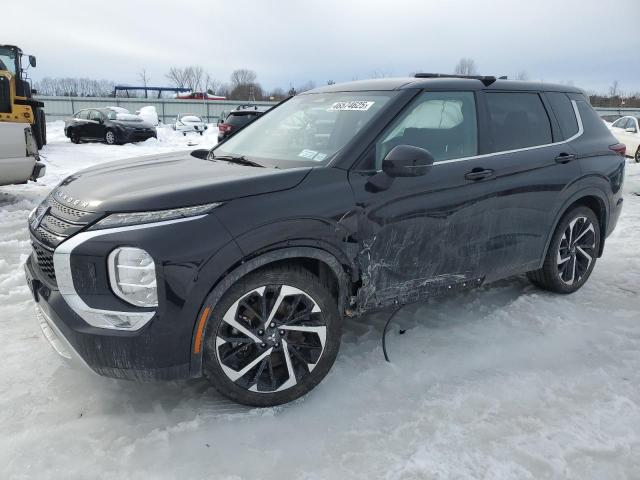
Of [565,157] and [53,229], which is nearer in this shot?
[53,229]

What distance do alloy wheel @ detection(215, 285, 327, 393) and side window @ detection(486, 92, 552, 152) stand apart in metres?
1.88

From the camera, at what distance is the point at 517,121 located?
12.6 ft

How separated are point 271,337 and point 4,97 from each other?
7.83 metres

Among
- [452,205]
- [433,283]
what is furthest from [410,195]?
[433,283]

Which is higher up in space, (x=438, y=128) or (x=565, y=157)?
(x=438, y=128)

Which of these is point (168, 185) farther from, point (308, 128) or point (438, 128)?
point (438, 128)

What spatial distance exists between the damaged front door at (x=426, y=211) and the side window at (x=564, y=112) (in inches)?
40.3

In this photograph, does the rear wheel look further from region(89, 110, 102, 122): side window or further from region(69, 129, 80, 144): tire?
region(69, 129, 80, 144): tire

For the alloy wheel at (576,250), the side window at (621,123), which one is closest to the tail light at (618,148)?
the alloy wheel at (576,250)

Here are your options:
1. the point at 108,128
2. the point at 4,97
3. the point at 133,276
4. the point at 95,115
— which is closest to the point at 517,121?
the point at 133,276

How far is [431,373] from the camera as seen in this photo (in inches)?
125

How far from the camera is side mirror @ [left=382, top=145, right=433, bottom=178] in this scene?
2863 millimetres

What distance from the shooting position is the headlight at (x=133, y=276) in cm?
235

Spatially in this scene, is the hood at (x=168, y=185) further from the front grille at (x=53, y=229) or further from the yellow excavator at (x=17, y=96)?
the yellow excavator at (x=17, y=96)
